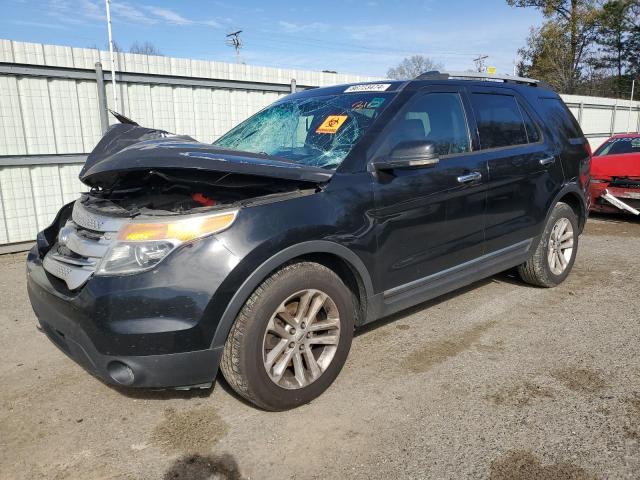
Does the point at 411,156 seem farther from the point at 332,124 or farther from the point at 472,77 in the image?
the point at 472,77

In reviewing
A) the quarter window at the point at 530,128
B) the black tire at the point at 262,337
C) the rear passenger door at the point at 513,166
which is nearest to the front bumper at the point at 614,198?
the rear passenger door at the point at 513,166

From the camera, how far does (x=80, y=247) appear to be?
2.68m

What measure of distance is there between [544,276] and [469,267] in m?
1.36

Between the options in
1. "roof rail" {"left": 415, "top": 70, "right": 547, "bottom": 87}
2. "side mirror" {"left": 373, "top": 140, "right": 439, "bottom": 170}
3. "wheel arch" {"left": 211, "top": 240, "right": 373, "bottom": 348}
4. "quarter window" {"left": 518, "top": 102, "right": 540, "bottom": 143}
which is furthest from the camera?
"quarter window" {"left": 518, "top": 102, "right": 540, "bottom": 143}

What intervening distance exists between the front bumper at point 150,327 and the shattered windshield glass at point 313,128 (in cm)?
120

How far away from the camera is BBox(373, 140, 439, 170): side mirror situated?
3004 mm

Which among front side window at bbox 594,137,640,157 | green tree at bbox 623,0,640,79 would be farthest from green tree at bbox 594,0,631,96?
front side window at bbox 594,137,640,157

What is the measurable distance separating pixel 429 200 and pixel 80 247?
2.15 metres

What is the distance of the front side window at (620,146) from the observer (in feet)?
28.7

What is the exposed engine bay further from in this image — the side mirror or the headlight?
the side mirror

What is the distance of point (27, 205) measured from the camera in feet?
21.6

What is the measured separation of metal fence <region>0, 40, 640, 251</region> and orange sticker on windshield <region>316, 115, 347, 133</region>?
15.5ft

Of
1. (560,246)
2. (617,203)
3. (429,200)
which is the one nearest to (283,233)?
(429,200)

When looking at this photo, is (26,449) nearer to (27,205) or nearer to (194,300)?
(194,300)
